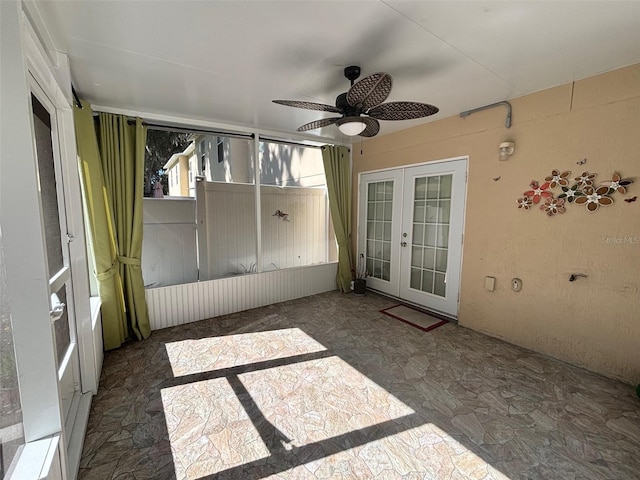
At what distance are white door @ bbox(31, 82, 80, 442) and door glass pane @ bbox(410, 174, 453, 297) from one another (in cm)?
361

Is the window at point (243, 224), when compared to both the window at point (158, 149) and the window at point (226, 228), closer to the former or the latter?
the window at point (226, 228)

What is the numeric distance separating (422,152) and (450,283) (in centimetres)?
171

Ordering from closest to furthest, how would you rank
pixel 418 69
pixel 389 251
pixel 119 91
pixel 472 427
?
1. pixel 472 427
2. pixel 418 69
3. pixel 119 91
4. pixel 389 251

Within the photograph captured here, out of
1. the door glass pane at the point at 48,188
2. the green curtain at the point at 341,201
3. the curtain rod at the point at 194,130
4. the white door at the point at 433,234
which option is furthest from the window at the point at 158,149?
the white door at the point at 433,234

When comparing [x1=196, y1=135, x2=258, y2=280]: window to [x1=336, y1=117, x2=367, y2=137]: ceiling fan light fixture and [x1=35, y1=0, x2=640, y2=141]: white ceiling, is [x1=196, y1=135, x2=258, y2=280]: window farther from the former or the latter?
[x1=336, y1=117, x2=367, y2=137]: ceiling fan light fixture

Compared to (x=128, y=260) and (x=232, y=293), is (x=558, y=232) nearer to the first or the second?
(x=232, y=293)

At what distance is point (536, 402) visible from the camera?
6.61 ft

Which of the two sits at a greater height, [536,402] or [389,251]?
[389,251]

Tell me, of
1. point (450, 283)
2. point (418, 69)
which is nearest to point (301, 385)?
point (450, 283)

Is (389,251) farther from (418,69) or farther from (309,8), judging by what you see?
(309,8)

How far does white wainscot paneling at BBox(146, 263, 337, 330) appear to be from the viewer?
322 centimetres

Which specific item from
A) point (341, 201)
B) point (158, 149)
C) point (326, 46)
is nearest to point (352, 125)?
point (326, 46)

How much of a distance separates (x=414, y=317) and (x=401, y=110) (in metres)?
2.53

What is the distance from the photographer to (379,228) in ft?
14.3
